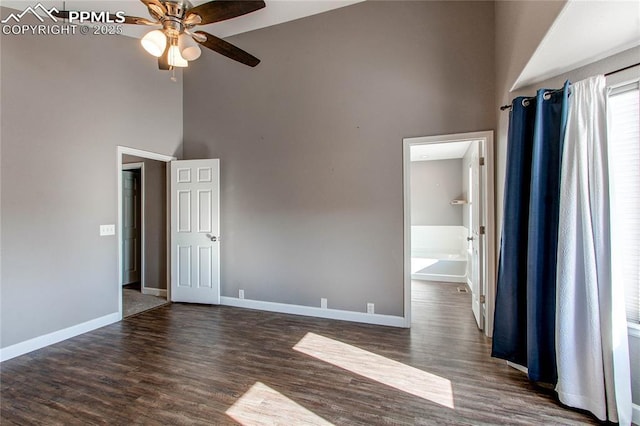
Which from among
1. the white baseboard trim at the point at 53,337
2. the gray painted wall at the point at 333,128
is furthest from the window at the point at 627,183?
the white baseboard trim at the point at 53,337

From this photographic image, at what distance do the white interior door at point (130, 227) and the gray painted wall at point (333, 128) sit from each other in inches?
77.7

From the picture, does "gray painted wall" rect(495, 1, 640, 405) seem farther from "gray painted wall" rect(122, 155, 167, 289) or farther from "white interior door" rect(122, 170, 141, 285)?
"white interior door" rect(122, 170, 141, 285)

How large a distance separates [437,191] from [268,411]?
5.73 metres

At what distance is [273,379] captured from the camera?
2.31m

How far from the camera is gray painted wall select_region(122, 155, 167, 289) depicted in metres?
4.68

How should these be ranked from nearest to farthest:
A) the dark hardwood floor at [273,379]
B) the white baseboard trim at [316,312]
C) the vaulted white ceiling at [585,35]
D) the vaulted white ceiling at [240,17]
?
the vaulted white ceiling at [585,35]
the dark hardwood floor at [273,379]
the vaulted white ceiling at [240,17]
the white baseboard trim at [316,312]

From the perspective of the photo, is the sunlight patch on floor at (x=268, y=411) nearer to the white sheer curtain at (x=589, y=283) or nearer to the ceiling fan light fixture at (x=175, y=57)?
the white sheer curtain at (x=589, y=283)

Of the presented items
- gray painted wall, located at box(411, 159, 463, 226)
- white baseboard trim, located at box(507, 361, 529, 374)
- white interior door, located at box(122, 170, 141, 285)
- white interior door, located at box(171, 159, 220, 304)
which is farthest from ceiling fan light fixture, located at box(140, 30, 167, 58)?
gray painted wall, located at box(411, 159, 463, 226)

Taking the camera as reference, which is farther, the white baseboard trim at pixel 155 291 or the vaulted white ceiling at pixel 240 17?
the white baseboard trim at pixel 155 291

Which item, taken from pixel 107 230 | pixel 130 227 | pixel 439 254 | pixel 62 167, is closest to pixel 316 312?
pixel 107 230

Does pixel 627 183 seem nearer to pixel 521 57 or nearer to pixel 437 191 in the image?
pixel 521 57

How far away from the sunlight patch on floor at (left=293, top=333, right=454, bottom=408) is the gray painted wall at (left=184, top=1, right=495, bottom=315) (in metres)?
0.78

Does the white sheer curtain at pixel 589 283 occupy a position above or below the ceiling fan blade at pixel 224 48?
below

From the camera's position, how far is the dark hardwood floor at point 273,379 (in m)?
1.91
